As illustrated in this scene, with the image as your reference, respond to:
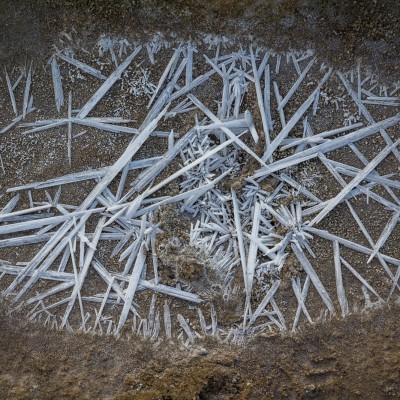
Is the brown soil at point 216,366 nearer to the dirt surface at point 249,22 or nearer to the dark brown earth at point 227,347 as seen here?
the dark brown earth at point 227,347

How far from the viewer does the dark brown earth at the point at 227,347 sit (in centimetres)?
238

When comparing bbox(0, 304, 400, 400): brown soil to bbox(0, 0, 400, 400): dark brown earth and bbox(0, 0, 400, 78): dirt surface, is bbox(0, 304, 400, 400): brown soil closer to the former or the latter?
bbox(0, 0, 400, 400): dark brown earth

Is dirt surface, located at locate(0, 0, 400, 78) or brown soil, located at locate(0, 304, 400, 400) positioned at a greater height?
dirt surface, located at locate(0, 0, 400, 78)

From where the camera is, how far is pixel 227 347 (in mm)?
Answer: 2412

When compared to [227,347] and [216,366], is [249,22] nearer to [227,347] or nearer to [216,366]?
[227,347]

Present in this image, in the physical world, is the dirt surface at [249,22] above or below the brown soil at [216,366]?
above

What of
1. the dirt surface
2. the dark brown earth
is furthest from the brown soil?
the dirt surface

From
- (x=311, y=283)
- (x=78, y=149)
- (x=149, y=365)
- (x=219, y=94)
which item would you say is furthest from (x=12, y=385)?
(x=219, y=94)

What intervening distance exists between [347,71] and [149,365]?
206 cm

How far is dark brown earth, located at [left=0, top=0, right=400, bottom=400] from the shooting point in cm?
238

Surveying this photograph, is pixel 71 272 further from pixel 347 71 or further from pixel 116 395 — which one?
pixel 347 71

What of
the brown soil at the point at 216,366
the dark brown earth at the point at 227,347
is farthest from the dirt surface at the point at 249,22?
the brown soil at the point at 216,366

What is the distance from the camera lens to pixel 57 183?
2492 millimetres

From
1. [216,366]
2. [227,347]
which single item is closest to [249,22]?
[227,347]
